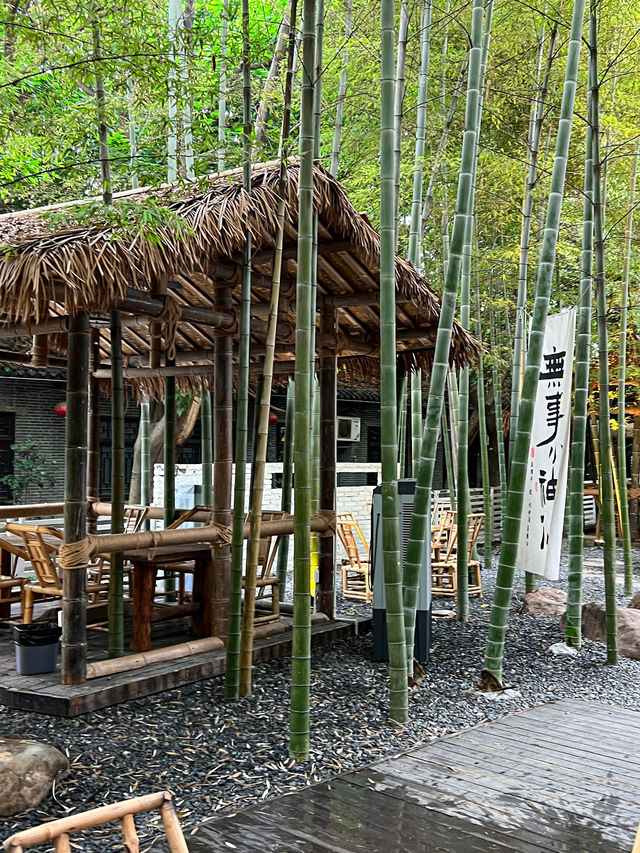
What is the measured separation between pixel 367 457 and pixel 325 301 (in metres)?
9.88

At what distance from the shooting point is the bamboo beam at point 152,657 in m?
4.39

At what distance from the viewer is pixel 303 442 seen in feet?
11.6

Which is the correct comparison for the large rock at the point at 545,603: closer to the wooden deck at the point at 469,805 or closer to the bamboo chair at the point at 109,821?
the wooden deck at the point at 469,805

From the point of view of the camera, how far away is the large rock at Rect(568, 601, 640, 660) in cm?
573

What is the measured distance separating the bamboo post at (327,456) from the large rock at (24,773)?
2.96m

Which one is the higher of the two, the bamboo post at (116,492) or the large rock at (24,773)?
the bamboo post at (116,492)

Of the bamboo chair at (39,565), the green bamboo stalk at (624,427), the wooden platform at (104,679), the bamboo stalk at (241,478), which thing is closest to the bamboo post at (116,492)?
the wooden platform at (104,679)

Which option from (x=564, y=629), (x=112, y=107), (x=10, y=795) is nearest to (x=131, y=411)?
(x=564, y=629)

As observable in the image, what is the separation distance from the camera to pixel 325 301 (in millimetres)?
5891

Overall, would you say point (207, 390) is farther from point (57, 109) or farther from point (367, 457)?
point (367, 457)

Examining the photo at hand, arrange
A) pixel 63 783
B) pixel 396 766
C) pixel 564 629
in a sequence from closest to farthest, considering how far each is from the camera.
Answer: pixel 63 783, pixel 396 766, pixel 564 629

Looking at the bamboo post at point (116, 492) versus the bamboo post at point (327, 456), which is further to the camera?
the bamboo post at point (327, 456)

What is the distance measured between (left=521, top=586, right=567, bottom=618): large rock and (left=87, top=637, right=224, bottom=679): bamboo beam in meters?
3.09

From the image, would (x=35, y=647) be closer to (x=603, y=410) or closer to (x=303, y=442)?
(x=303, y=442)
